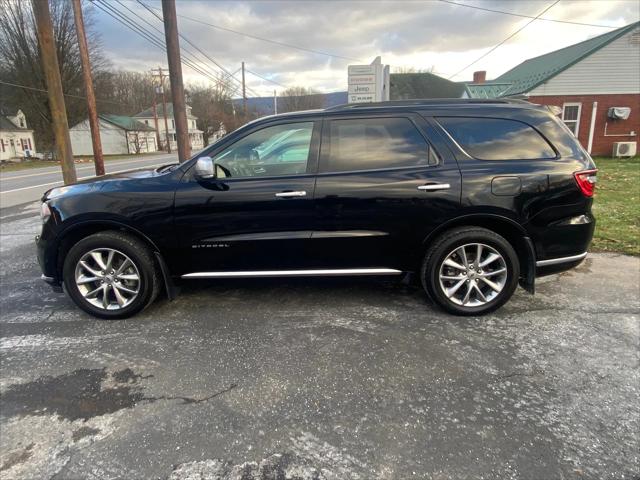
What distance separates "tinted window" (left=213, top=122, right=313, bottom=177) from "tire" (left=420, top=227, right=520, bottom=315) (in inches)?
55.1

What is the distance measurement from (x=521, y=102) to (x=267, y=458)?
354cm

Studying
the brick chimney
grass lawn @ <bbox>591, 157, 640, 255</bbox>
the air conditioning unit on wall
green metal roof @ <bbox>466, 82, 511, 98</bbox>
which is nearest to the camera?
grass lawn @ <bbox>591, 157, 640, 255</bbox>

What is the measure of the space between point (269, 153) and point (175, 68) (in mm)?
5864

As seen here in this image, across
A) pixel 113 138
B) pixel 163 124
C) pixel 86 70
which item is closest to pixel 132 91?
pixel 163 124

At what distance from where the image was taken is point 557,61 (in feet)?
67.9

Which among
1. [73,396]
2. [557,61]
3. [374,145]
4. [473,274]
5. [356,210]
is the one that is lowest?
[73,396]

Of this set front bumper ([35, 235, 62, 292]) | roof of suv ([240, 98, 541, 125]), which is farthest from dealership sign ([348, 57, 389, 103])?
front bumper ([35, 235, 62, 292])

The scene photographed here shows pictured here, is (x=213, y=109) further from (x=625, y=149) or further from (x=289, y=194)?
(x=289, y=194)

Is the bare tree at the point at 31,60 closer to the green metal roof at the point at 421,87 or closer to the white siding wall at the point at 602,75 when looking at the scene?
the green metal roof at the point at 421,87

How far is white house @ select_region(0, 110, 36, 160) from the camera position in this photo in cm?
4388

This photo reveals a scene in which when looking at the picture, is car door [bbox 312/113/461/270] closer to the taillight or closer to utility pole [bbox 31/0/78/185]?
the taillight

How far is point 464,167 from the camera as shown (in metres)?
3.42

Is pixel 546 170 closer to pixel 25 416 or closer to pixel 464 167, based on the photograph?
pixel 464 167

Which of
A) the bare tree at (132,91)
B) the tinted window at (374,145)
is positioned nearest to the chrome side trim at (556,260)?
the tinted window at (374,145)
